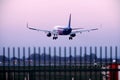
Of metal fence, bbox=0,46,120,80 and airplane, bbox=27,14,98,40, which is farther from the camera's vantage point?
airplane, bbox=27,14,98,40

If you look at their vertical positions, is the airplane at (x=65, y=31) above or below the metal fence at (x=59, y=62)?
above

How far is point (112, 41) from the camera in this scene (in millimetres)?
7523

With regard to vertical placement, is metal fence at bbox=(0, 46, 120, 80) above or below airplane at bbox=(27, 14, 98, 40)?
below

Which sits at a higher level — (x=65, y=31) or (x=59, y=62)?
(x=65, y=31)

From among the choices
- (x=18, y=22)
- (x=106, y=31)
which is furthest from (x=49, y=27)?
(x=106, y=31)

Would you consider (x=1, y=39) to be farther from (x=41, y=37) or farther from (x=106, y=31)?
(x=106, y=31)

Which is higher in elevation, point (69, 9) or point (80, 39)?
point (69, 9)

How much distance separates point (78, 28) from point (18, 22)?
4.19 ft

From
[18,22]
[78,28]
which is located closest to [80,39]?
[78,28]

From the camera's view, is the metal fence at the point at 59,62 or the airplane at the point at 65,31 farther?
the airplane at the point at 65,31

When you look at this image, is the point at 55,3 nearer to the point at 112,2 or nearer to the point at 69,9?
the point at 69,9

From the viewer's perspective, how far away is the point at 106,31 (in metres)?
7.58

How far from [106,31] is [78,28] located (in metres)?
0.58

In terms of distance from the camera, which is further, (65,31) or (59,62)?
(65,31)
